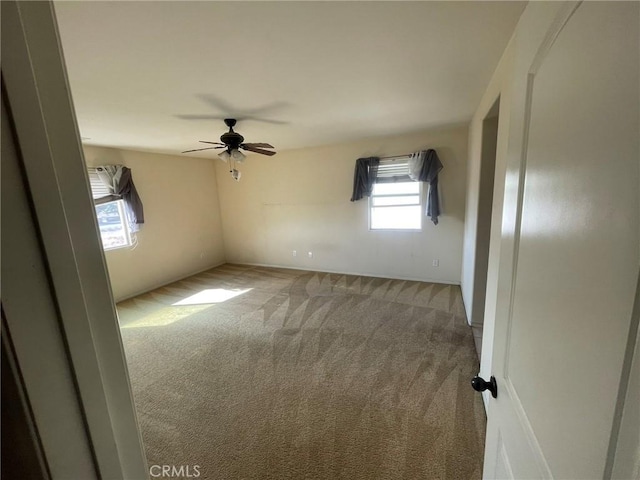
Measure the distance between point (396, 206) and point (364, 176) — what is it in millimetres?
713

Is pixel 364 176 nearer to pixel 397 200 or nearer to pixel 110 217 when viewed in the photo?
pixel 397 200

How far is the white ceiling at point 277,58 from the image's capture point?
118 centimetres

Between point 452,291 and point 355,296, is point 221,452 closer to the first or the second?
point 355,296

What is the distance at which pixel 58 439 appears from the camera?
406mm

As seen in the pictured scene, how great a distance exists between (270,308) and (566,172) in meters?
3.52

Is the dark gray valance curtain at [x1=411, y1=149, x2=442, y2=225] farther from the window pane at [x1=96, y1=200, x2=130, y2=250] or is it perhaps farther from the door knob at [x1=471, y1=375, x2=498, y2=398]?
the window pane at [x1=96, y1=200, x2=130, y2=250]

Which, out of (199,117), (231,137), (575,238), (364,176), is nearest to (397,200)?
(364,176)

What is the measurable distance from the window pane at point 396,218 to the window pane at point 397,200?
0.26 ft

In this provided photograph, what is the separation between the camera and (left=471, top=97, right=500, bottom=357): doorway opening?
235 cm

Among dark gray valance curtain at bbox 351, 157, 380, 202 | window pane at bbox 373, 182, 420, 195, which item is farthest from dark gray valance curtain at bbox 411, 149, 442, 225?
dark gray valance curtain at bbox 351, 157, 380, 202

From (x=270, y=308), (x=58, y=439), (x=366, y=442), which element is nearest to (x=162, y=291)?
(x=270, y=308)

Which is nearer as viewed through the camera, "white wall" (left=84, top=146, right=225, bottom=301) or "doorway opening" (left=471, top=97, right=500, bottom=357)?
"doorway opening" (left=471, top=97, right=500, bottom=357)

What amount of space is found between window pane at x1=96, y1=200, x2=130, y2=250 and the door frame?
447 centimetres

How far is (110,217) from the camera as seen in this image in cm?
408
